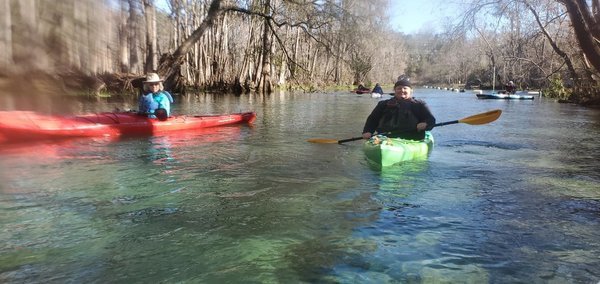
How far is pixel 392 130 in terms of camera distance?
26.9 feet

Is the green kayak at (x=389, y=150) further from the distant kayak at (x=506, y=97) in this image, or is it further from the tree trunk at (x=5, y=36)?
the distant kayak at (x=506, y=97)

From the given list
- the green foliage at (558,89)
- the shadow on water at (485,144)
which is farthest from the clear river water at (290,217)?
the green foliage at (558,89)

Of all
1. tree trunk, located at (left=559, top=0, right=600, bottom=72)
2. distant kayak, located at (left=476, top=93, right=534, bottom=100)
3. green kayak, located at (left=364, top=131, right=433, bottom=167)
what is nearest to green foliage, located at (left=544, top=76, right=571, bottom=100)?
distant kayak, located at (left=476, top=93, right=534, bottom=100)

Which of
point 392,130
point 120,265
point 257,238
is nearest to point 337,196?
point 257,238

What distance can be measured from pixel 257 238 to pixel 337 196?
1.60 meters

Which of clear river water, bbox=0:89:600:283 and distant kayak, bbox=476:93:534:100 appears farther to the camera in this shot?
distant kayak, bbox=476:93:534:100

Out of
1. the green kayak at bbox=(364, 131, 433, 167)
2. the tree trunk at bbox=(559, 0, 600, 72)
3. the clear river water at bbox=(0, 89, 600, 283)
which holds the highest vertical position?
the tree trunk at bbox=(559, 0, 600, 72)

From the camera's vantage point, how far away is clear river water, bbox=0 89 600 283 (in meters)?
3.35

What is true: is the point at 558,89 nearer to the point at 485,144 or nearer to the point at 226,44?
the point at 226,44

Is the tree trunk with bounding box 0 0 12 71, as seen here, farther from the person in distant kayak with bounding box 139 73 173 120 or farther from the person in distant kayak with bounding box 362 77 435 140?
the person in distant kayak with bounding box 139 73 173 120

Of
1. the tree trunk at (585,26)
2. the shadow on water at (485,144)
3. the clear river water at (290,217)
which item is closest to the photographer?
the clear river water at (290,217)

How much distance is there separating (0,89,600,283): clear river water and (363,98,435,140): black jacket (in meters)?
0.57

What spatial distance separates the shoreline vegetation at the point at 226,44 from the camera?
651mm

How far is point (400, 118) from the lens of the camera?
8.07 m
